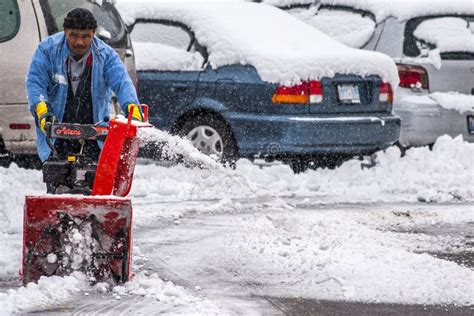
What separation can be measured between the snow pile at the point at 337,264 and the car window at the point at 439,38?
3.89 meters

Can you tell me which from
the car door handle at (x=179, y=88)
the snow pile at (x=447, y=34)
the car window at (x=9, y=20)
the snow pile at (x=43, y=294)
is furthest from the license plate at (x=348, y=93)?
the snow pile at (x=43, y=294)

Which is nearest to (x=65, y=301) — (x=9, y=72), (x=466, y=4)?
(x=9, y=72)

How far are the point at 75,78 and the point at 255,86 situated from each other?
3755 mm

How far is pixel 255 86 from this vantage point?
35.2 ft

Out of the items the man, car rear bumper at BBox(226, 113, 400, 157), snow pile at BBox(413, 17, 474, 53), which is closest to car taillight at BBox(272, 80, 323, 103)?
car rear bumper at BBox(226, 113, 400, 157)

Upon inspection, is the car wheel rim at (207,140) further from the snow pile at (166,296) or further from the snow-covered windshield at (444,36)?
the snow pile at (166,296)

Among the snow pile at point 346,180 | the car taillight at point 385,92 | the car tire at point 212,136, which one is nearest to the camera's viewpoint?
the snow pile at point 346,180

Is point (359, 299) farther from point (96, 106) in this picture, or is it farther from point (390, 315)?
point (96, 106)

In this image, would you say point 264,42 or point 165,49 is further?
point 165,49

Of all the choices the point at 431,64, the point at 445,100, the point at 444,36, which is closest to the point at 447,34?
the point at 444,36

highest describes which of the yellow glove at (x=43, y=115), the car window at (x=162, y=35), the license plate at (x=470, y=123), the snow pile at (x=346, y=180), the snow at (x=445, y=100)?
the yellow glove at (x=43, y=115)

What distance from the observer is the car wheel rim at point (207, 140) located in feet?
36.0

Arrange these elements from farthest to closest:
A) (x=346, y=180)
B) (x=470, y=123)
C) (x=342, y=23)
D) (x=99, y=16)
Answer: (x=342, y=23) → (x=470, y=123) → (x=346, y=180) → (x=99, y=16)

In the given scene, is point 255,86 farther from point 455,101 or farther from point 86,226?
point 86,226
